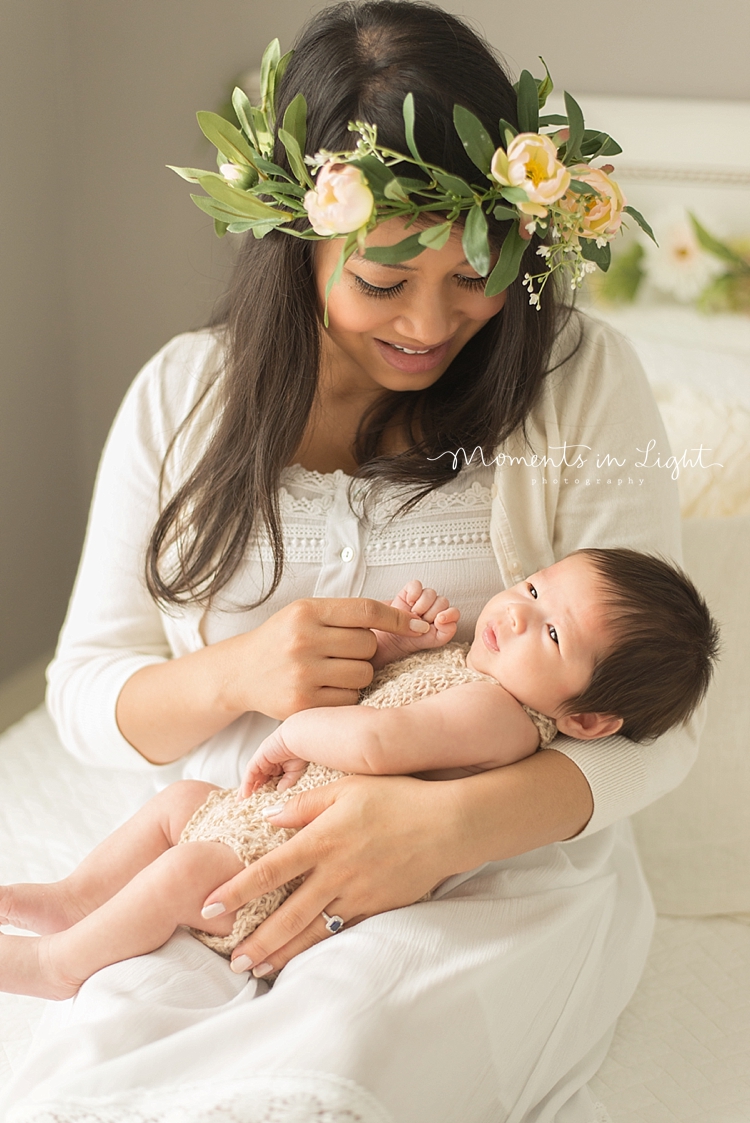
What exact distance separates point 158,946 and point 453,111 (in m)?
0.96

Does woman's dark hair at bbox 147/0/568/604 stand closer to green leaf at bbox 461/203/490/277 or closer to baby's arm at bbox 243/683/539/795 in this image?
green leaf at bbox 461/203/490/277

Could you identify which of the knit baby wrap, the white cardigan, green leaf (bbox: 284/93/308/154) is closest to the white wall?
the white cardigan

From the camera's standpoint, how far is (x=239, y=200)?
1198mm

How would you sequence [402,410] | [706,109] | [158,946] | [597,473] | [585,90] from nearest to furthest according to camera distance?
1. [158,946]
2. [597,473]
3. [402,410]
4. [706,109]
5. [585,90]

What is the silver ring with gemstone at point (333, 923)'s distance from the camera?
1.09 metres

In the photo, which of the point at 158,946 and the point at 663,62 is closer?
the point at 158,946

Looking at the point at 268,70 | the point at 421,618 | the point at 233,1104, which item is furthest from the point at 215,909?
the point at 268,70

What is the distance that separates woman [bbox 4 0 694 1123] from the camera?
962 mm

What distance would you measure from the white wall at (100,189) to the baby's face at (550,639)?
1.16 meters

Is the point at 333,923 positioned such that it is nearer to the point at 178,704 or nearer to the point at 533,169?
the point at 178,704

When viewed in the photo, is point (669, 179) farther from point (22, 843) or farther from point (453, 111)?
point (22, 843)

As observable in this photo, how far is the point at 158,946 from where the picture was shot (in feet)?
3.50

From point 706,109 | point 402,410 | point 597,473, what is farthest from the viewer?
point 706,109

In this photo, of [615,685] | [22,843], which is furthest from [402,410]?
[22,843]
